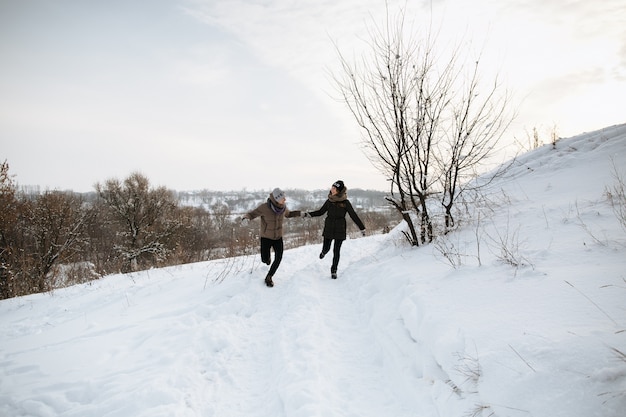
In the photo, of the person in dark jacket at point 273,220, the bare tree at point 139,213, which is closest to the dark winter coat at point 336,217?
the person in dark jacket at point 273,220

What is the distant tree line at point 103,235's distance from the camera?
1395 cm

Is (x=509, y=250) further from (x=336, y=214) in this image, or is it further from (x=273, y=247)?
(x=273, y=247)

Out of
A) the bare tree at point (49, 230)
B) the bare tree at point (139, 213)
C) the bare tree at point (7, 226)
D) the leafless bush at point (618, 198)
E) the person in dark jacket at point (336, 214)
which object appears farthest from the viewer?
the bare tree at point (139, 213)

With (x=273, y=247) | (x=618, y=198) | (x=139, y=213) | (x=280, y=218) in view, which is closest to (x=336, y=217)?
(x=280, y=218)

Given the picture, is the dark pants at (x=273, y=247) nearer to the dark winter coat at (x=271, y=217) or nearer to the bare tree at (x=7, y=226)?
the dark winter coat at (x=271, y=217)

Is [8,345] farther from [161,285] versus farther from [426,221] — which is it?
[426,221]

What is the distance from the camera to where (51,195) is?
20.3 m

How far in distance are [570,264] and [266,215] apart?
461 cm

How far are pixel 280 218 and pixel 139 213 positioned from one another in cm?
2804

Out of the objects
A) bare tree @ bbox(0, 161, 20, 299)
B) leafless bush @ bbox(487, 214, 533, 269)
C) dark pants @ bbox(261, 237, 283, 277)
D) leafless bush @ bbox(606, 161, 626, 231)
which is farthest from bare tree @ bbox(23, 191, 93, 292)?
leafless bush @ bbox(606, 161, 626, 231)

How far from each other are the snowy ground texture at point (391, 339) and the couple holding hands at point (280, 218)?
0.68 meters

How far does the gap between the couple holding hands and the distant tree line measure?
2.93 metres

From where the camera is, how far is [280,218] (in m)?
5.52

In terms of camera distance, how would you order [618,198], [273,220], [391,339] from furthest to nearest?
1. [273,220]
2. [618,198]
3. [391,339]
